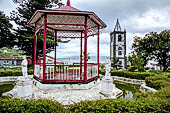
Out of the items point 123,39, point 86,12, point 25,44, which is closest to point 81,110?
point 86,12

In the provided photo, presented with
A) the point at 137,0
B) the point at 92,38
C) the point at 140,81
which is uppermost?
the point at 137,0

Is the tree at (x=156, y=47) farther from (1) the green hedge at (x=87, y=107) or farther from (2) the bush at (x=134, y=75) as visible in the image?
(1) the green hedge at (x=87, y=107)

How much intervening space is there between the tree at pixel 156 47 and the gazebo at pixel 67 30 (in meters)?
12.9

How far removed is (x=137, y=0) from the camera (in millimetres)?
7434

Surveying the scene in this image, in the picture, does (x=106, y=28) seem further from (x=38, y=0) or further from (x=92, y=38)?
(x=38, y=0)

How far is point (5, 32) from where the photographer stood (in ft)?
47.4

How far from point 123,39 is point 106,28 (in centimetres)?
2089

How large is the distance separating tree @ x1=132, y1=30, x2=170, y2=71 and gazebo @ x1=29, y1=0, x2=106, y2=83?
12872 mm

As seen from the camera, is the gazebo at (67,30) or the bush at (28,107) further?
the gazebo at (67,30)

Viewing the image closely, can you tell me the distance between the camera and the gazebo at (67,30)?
5.11 metres

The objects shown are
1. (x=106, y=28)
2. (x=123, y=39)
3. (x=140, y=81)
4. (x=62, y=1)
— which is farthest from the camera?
(x=123, y=39)

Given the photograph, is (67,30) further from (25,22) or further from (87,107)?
(25,22)

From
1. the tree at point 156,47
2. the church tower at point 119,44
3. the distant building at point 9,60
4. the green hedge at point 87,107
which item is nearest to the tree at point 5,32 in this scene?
the distant building at point 9,60

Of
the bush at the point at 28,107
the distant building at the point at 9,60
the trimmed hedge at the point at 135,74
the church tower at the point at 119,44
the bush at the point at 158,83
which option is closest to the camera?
the bush at the point at 28,107
